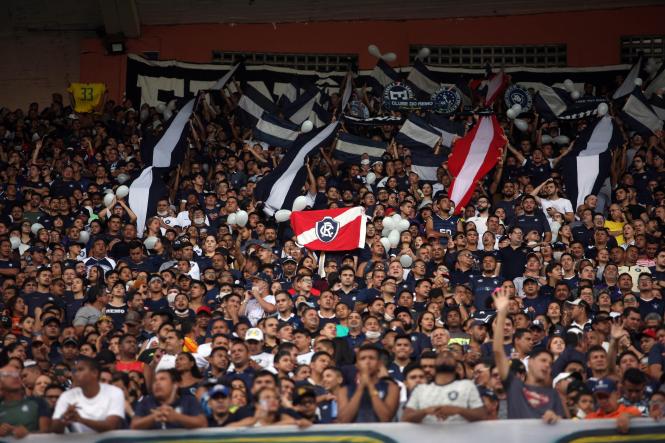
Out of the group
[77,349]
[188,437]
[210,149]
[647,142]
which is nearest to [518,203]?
[647,142]

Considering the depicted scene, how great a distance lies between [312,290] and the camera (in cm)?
1323

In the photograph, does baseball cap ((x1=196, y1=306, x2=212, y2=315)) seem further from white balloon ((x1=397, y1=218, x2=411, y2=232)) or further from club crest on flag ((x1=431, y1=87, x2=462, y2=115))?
club crest on flag ((x1=431, y1=87, x2=462, y2=115))

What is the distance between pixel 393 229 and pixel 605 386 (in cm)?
550

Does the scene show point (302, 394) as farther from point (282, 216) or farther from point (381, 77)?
point (381, 77)

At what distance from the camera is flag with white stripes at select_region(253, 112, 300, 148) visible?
1758 centimetres

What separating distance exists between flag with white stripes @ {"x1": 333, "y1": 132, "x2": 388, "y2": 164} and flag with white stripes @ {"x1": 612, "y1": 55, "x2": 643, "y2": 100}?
3665 mm

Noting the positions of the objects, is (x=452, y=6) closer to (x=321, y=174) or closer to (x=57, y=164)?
(x=321, y=174)

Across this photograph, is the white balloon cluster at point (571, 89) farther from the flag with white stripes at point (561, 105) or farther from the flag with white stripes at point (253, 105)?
the flag with white stripes at point (253, 105)

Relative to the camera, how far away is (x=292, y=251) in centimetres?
1424

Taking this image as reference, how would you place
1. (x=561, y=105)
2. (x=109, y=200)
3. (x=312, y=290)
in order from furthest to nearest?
1. (x=561, y=105)
2. (x=109, y=200)
3. (x=312, y=290)

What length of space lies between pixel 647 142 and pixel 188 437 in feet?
34.2

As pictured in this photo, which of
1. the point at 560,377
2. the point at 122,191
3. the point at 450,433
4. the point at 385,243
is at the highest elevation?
the point at 122,191

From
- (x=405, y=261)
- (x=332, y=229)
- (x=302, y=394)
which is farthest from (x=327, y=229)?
(x=302, y=394)

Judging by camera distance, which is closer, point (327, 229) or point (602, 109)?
point (327, 229)
